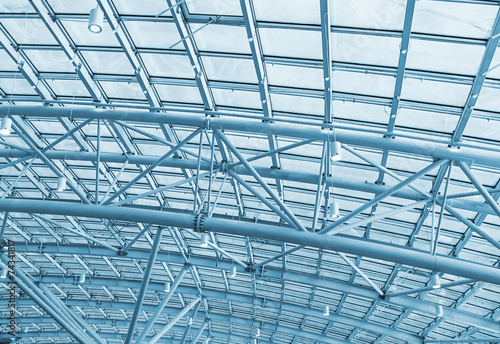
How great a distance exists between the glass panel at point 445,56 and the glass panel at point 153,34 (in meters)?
6.38

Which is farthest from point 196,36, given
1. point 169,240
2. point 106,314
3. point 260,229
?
point 106,314

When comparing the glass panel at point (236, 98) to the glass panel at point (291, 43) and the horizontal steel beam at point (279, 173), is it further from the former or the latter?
the horizontal steel beam at point (279, 173)

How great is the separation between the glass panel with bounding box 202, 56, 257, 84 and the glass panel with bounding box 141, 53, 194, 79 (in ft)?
1.96

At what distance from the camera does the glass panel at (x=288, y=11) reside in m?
12.3

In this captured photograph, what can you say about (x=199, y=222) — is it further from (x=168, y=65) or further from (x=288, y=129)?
(x=168, y=65)

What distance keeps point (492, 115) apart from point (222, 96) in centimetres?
796

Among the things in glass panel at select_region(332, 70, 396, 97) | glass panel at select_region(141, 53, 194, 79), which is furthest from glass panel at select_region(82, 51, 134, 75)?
glass panel at select_region(332, 70, 396, 97)

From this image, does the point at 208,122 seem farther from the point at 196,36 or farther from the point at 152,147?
the point at 152,147

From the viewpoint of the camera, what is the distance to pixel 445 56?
1270 cm

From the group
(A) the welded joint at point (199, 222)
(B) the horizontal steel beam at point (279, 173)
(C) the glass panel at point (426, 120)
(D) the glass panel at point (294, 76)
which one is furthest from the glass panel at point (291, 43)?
(B) the horizontal steel beam at point (279, 173)

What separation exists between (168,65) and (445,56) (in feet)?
25.9

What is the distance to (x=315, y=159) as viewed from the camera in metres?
18.4

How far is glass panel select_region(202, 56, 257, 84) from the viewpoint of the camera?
1464 centimetres

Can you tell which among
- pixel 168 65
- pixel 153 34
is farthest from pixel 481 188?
pixel 153 34
